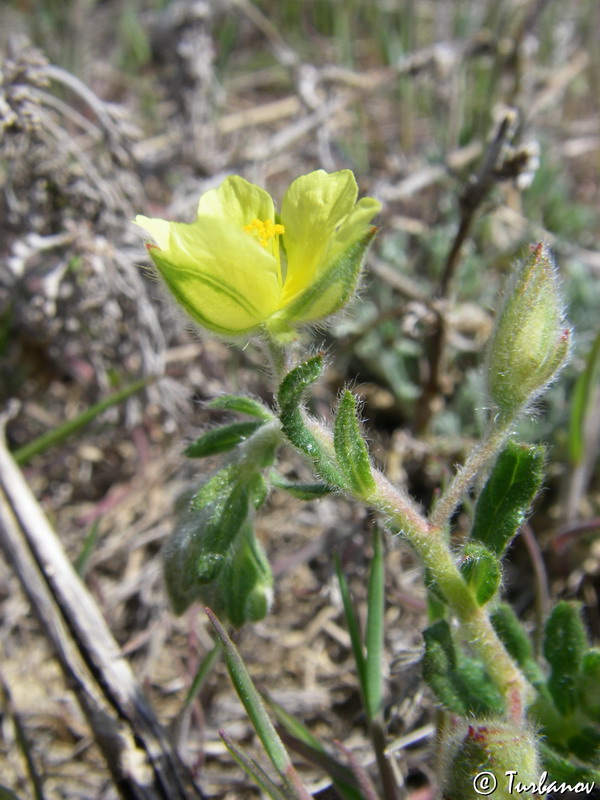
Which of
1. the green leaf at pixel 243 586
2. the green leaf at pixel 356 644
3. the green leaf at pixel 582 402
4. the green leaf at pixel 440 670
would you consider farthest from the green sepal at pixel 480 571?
the green leaf at pixel 582 402

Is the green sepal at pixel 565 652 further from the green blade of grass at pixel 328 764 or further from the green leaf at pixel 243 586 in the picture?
the green leaf at pixel 243 586

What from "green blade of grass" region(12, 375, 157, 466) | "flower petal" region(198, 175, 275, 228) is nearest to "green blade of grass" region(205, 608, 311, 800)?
"flower petal" region(198, 175, 275, 228)

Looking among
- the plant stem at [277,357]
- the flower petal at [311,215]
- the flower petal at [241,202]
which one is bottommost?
the plant stem at [277,357]

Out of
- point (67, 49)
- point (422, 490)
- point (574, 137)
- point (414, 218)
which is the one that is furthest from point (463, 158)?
point (67, 49)

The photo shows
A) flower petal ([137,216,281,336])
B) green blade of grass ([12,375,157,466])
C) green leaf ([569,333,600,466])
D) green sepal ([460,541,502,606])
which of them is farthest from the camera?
green blade of grass ([12,375,157,466])

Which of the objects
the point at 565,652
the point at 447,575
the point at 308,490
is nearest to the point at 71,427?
the point at 308,490

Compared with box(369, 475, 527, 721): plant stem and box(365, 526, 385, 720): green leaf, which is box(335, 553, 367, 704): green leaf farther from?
box(369, 475, 527, 721): plant stem

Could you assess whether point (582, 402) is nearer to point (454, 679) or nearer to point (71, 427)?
point (454, 679)
